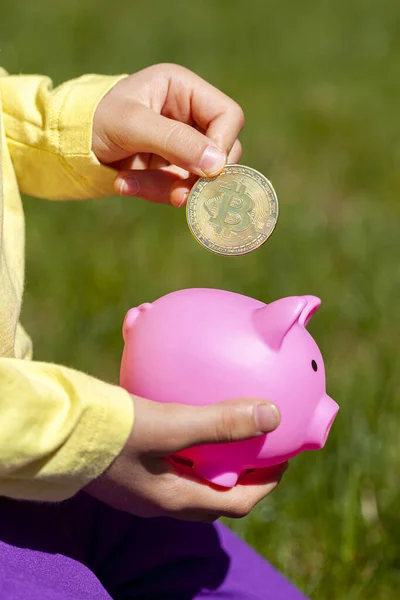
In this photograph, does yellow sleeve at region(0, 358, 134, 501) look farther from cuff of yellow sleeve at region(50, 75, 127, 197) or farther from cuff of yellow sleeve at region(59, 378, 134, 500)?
cuff of yellow sleeve at region(50, 75, 127, 197)

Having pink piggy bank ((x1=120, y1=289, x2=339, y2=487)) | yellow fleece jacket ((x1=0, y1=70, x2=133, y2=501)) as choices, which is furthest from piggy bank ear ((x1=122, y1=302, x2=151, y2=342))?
yellow fleece jacket ((x1=0, y1=70, x2=133, y2=501))

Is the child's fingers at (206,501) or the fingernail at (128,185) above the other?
the fingernail at (128,185)

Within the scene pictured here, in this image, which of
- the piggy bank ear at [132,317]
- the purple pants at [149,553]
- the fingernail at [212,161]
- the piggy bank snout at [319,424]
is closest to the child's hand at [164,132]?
the fingernail at [212,161]

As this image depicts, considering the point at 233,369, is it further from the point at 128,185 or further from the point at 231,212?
the point at 128,185

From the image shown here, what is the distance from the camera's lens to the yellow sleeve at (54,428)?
905 millimetres

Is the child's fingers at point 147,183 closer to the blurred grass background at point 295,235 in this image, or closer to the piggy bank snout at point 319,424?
the piggy bank snout at point 319,424

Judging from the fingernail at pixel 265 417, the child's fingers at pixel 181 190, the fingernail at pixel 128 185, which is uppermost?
the child's fingers at pixel 181 190

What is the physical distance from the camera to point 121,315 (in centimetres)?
202

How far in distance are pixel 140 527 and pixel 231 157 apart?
58cm

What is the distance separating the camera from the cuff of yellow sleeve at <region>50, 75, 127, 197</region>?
123 centimetres

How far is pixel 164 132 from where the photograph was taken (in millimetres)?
1138

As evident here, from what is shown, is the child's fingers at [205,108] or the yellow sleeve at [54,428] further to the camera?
the child's fingers at [205,108]

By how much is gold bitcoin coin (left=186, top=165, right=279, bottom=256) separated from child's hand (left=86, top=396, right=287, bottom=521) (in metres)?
0.28

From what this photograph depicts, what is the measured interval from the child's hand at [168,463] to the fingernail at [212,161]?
0.34 metres
